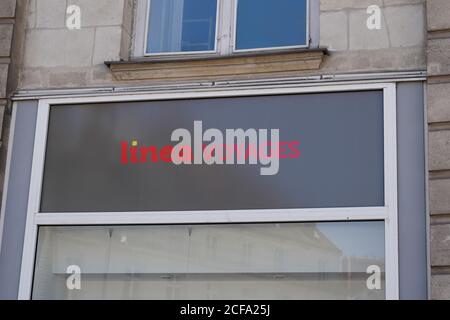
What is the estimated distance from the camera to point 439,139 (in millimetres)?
6992

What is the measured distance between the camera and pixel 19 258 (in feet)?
25.3

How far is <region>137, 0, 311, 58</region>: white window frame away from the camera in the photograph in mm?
7930

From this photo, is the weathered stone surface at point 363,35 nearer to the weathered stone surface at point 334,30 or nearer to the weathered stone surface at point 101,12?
the weathered stone surface at point 334,30

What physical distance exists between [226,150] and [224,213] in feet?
1.98

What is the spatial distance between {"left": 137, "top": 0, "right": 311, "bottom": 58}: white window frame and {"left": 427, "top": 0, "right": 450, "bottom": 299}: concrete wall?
1192 millimetres

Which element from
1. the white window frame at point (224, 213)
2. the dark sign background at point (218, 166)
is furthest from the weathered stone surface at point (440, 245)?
the dark sign background at point (218, 166)

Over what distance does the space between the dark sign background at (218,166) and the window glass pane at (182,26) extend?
2.25 feet

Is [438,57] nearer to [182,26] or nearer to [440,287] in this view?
[440,287]

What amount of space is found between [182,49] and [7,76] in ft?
5.54

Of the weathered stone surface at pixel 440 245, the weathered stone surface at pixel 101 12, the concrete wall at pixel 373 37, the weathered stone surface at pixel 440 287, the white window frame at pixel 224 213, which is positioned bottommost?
the weathered stone surface at pixel 440 287

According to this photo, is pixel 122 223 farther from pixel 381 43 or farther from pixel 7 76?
pixel 381 43

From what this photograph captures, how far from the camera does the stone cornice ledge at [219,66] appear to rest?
24.8 ft

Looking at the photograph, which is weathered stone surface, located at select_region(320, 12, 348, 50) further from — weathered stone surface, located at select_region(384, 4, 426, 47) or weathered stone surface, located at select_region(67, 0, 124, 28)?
weathered stone surface, located at select_region(67, 0, 124, 28)
